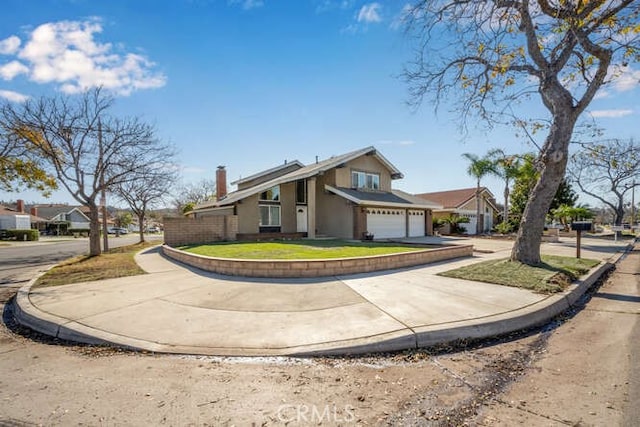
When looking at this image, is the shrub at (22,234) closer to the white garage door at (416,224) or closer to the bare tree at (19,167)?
the bare tree at (19,167)

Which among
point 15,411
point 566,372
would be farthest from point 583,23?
point 15,411

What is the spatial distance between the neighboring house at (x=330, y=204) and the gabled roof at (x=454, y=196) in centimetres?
904

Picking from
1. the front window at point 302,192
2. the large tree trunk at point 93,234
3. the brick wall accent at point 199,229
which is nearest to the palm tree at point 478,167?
the front window at point 302,192

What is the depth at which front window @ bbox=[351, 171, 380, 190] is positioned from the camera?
21.8 metres

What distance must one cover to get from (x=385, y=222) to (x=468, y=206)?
15.0 metres

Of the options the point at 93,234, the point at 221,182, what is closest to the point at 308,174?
the point at 93,234

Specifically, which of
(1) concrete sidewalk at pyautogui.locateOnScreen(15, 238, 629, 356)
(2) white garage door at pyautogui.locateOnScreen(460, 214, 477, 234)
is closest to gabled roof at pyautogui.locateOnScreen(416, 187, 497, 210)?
(2) white garage door at pyautogui.locateOnScreen(460, 214, 477, 234)

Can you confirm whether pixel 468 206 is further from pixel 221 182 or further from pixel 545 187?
pixel 221 182

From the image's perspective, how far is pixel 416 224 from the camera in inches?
956

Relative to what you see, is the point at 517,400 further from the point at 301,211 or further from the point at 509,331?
the point at 301,211

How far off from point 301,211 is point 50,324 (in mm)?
16364

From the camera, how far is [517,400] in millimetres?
3055

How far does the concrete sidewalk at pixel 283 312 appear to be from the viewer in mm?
4406

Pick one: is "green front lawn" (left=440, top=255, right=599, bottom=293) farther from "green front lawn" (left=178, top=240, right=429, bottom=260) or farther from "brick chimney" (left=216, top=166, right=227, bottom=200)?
"brick chimney" (left=216, top=166, right=227, bottom=200)
